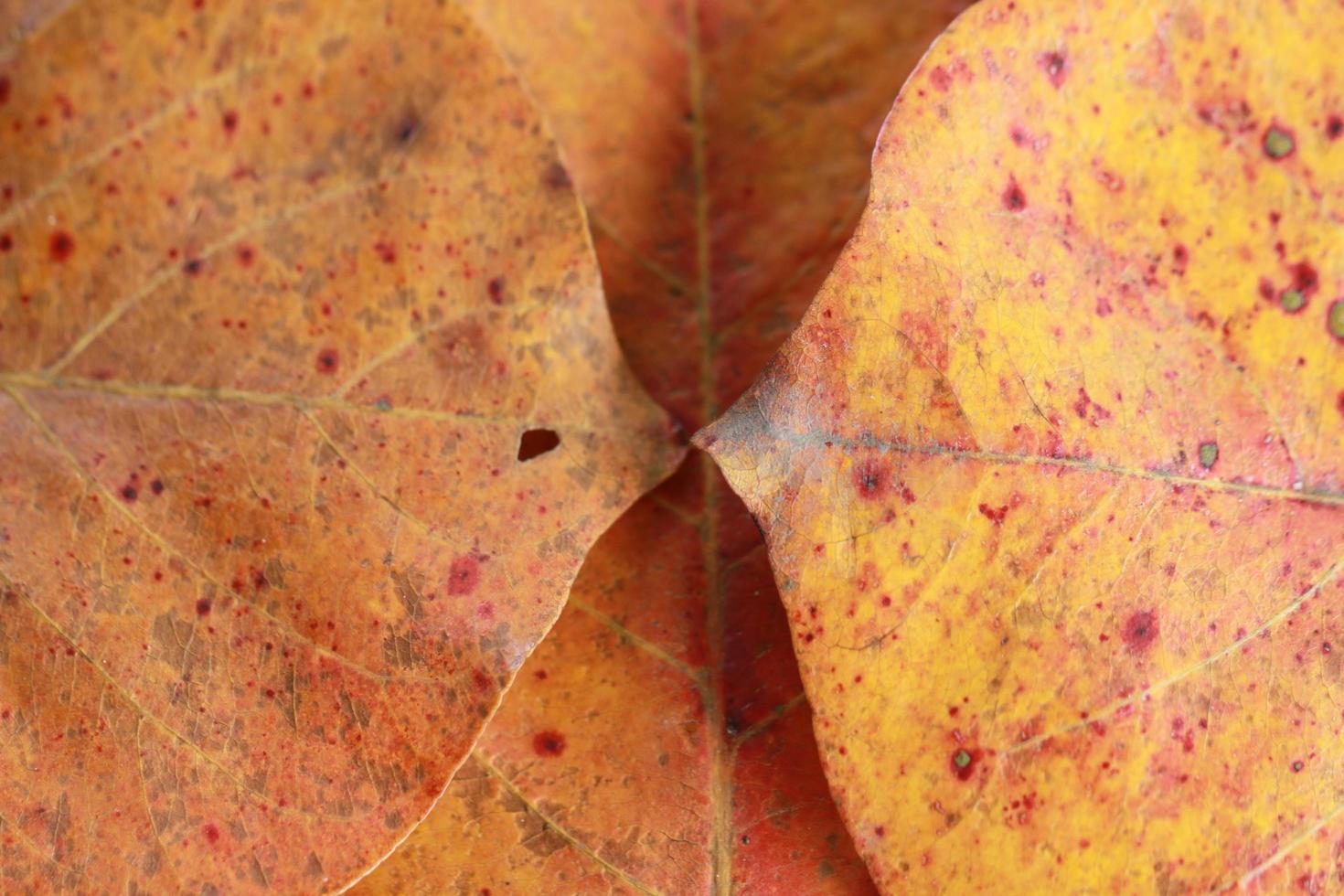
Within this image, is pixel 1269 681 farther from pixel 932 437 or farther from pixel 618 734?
pixel 618 734

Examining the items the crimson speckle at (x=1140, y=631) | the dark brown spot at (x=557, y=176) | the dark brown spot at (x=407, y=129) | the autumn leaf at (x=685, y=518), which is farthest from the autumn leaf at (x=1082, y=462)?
the dark brown spot at (x=407, y=129)

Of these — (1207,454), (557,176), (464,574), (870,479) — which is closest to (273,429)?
(464,574)

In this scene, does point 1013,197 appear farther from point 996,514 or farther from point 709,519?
point 709,519

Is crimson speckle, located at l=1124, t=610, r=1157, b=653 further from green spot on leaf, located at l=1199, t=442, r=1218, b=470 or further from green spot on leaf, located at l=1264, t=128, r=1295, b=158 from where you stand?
green spot on leaf, located at l=1264, t=128, r=1295, b=158

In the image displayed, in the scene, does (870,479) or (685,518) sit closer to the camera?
(870,479)

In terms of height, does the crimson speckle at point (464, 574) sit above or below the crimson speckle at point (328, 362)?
below

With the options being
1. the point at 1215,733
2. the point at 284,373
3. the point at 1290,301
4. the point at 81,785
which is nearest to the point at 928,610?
the point at 1215,733

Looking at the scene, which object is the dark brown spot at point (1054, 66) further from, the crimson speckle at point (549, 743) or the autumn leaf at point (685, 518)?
the crimson speckle at point (549, 743)
